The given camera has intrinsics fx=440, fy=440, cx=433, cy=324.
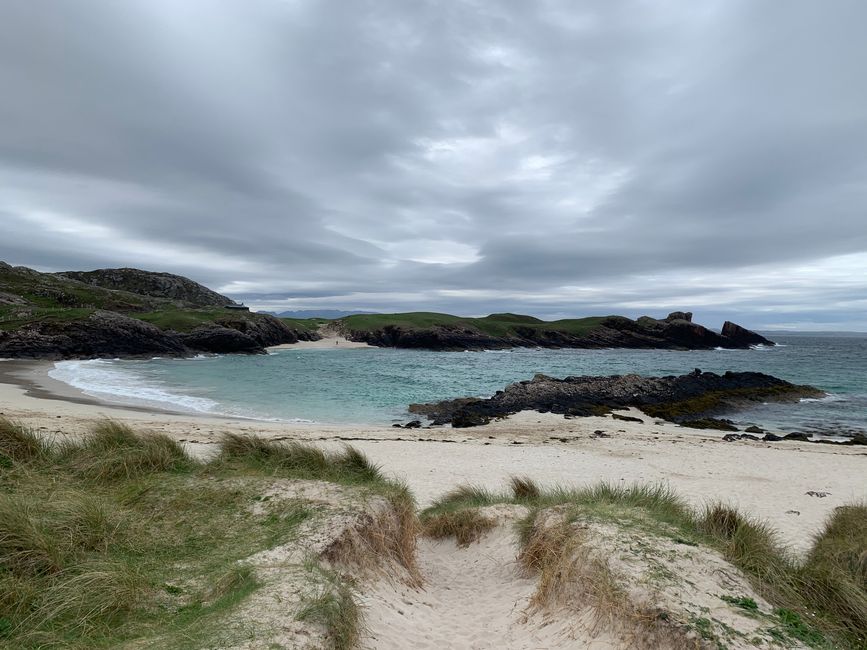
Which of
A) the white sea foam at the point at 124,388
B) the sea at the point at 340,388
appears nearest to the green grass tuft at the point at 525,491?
the sea at the point at 340,388

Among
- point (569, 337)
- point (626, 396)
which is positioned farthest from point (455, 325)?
point (626, 396)

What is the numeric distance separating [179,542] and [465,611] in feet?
13.3

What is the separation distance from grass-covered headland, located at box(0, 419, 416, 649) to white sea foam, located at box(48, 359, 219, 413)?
18652 millimetres

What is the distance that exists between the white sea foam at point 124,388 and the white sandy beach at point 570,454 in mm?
2167

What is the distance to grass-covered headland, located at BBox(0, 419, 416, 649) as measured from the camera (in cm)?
414

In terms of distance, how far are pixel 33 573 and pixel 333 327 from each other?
11895 cm

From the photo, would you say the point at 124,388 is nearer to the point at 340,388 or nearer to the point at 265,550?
the point at 340,388

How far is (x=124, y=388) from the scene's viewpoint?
3092 centimetres

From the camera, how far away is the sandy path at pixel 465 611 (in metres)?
5.09

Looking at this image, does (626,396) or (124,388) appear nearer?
(124,388)

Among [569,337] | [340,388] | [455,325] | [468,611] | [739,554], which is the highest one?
[455,325]

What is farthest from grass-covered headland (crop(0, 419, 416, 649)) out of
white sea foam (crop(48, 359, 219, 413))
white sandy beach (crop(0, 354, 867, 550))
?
white sea foam (crop(48, 359, 219, 413))

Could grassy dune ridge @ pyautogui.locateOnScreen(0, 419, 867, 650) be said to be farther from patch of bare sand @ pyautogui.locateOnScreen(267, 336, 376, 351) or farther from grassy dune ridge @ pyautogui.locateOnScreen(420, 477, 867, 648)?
patch of bare sand @ pyautogui.locateOnScreen(267, 336, 376, 351)

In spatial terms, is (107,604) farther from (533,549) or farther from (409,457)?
(409,457)
